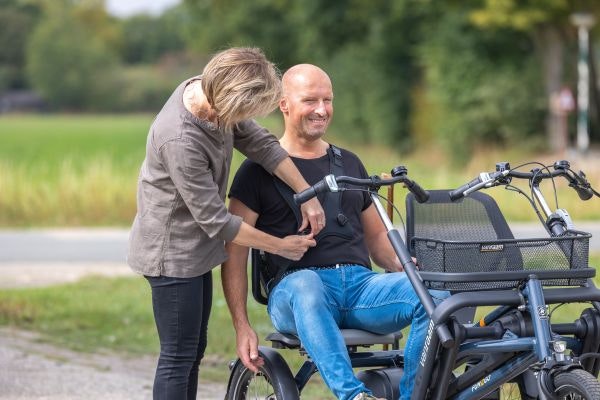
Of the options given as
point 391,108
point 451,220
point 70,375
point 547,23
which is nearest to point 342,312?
point 451,220

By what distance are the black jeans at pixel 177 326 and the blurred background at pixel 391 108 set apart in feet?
5.55

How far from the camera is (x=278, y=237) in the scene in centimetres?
474

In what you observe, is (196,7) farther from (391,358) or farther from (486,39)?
(391,358)

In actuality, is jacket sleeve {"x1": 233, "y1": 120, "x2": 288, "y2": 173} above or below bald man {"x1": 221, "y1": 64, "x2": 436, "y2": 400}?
above

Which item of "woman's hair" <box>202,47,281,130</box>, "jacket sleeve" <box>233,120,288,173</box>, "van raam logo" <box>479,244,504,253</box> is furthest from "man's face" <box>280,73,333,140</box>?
"van raam logo" <box>479,244,504,253</box>

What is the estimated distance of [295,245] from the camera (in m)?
4.59

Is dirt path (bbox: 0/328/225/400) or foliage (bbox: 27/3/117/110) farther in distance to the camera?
foliage (bbox: 27/3/117/110)

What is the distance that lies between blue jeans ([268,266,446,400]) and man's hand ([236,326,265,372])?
0.14 meters

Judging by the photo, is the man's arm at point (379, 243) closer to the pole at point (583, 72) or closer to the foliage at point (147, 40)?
the pole at point (583, 72)

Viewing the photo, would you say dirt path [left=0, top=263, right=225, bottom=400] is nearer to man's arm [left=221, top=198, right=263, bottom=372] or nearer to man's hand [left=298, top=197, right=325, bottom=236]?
→ man's arm [left=221, top=198, right=263, bottom=372]

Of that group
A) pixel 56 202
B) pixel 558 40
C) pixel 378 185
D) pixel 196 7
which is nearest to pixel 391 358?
pixel 378 185

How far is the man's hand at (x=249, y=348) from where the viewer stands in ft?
15.9

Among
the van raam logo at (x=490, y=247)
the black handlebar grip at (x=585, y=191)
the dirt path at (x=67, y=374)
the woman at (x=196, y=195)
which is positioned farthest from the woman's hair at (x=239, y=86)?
the dirt path at (x=67, y=374)

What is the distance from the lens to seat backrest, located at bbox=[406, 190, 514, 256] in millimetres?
4703
